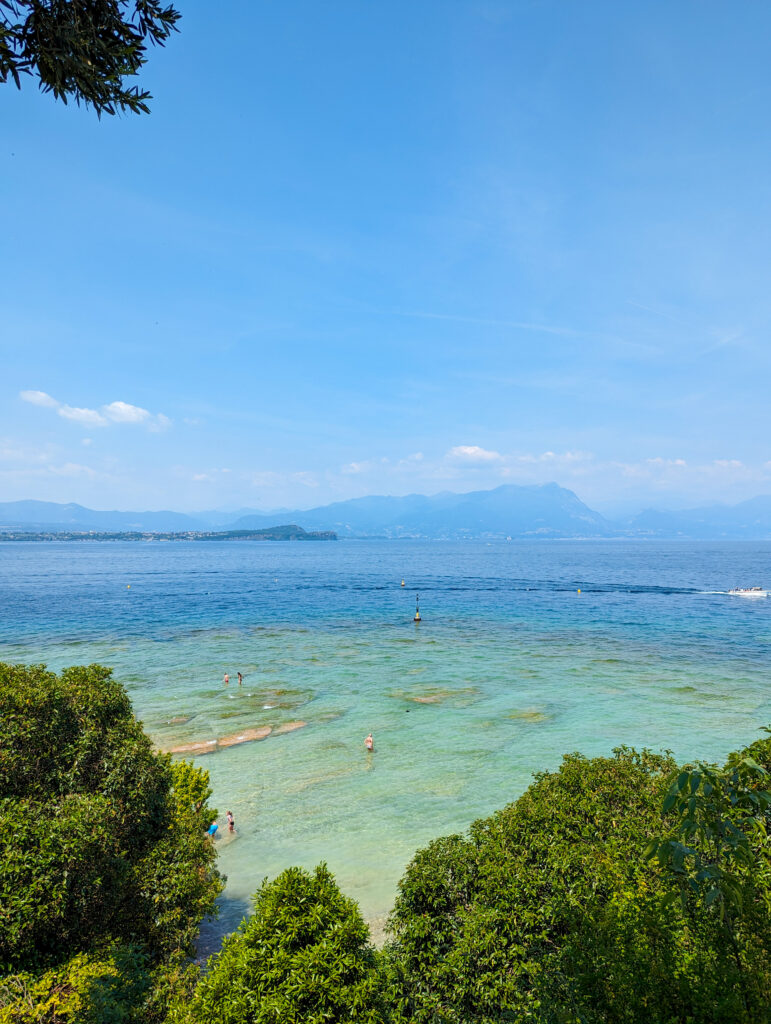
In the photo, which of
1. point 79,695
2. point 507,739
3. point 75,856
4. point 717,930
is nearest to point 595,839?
point 717,930

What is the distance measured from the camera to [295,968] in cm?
823

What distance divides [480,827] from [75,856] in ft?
28.8

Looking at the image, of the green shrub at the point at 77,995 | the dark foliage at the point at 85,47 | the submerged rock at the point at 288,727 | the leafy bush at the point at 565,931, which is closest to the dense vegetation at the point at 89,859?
the green shrub at the point at 77,995

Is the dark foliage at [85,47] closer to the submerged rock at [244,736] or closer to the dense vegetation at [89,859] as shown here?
the dense vegetation at [89,859]

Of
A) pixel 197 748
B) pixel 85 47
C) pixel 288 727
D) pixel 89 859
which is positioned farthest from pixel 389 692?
pixel 85 47

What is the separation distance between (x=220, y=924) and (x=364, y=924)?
9489 millimetres

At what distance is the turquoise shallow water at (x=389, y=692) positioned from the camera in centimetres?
2325

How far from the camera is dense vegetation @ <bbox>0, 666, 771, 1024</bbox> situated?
24.7 feet

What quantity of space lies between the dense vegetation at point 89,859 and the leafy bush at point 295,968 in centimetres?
219

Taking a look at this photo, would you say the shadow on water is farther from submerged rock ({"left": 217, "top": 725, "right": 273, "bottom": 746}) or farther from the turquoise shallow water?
submerged rock ({"left": 217, "top": 725, "right": 273, "bottom": 746})

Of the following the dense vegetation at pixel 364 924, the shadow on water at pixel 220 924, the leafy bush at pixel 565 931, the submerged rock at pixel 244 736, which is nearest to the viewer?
the leafy bush at pixel 565 931

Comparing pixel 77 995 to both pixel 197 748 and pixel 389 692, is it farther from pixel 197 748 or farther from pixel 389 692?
pixel 389 692

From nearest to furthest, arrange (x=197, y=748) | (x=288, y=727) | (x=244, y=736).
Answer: (x=197, y=748) → (x=244, y=736) → (x=288, y=727)

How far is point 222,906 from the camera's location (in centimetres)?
1766
